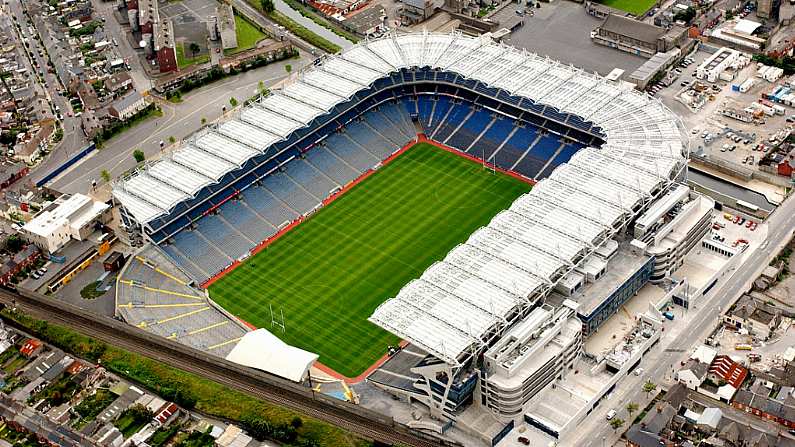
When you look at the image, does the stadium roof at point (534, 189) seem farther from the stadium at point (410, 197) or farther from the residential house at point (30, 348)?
the residential house at point (30, 348)

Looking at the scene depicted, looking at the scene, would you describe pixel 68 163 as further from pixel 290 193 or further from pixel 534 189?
pixel 534 189

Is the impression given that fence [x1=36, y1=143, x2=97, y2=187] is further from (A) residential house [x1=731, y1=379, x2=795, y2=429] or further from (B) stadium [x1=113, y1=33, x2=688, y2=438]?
(A) residential house [x1=731, y1=379, x2=795, y2=429]

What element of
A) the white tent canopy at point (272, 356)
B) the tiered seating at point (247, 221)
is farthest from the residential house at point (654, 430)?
the tiered seating at point (247, 221)

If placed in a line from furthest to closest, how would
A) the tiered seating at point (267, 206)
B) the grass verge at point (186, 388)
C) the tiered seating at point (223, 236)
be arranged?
the tiered seating at point (267, 206), the tiered seating at point (223, 236), the grass verge at point (186, 388)

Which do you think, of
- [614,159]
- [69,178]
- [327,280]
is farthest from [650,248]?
[69,178]

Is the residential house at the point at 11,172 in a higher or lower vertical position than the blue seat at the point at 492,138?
lower

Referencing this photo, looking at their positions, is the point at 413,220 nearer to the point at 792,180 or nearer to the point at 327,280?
the point at 327,280

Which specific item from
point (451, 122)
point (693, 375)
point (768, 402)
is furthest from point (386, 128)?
point (768, 402)

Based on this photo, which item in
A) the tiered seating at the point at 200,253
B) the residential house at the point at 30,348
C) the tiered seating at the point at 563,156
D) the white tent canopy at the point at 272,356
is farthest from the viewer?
the tiered seating at the point at 563,156
